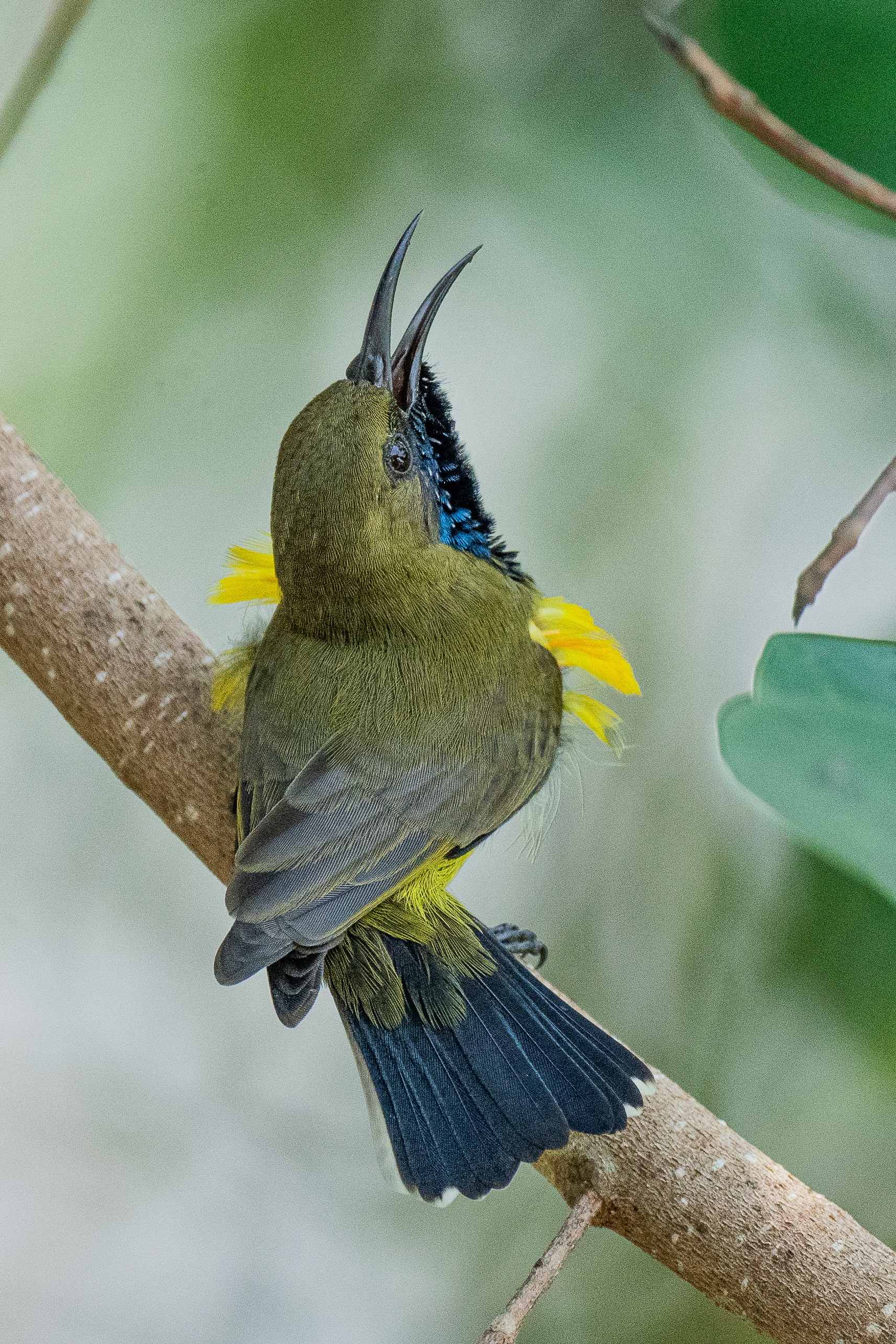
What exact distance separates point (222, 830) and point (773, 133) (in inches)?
47.1

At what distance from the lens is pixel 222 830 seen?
73.7 inches

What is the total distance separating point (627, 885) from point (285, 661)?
147 centimetres

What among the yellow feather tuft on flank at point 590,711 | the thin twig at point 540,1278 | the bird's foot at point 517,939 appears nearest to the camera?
the thin twig at point 540,1278

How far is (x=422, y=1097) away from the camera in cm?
163

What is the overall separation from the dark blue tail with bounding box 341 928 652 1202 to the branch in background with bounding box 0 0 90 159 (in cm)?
165

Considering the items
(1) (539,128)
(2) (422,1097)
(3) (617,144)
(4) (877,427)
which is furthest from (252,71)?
(2) (422,1097)

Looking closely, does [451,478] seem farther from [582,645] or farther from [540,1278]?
[540,1278]

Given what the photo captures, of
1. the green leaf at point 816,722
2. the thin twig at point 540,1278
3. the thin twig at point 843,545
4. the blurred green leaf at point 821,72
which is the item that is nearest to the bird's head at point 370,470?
the blurred green leaf at point 821,72

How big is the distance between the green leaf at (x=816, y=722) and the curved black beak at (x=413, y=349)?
32.8 inches

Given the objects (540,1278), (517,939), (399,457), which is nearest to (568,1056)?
(540,1278)

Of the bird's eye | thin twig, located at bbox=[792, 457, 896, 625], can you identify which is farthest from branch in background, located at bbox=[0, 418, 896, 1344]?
thin twig, located at bbox=[792, 457, 896, 625]

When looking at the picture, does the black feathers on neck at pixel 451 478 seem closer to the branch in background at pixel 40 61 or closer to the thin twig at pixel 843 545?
the thin twig at pixel 843 545

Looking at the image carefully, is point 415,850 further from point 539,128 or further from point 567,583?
point 539,128

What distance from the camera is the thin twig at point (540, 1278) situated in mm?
1367
